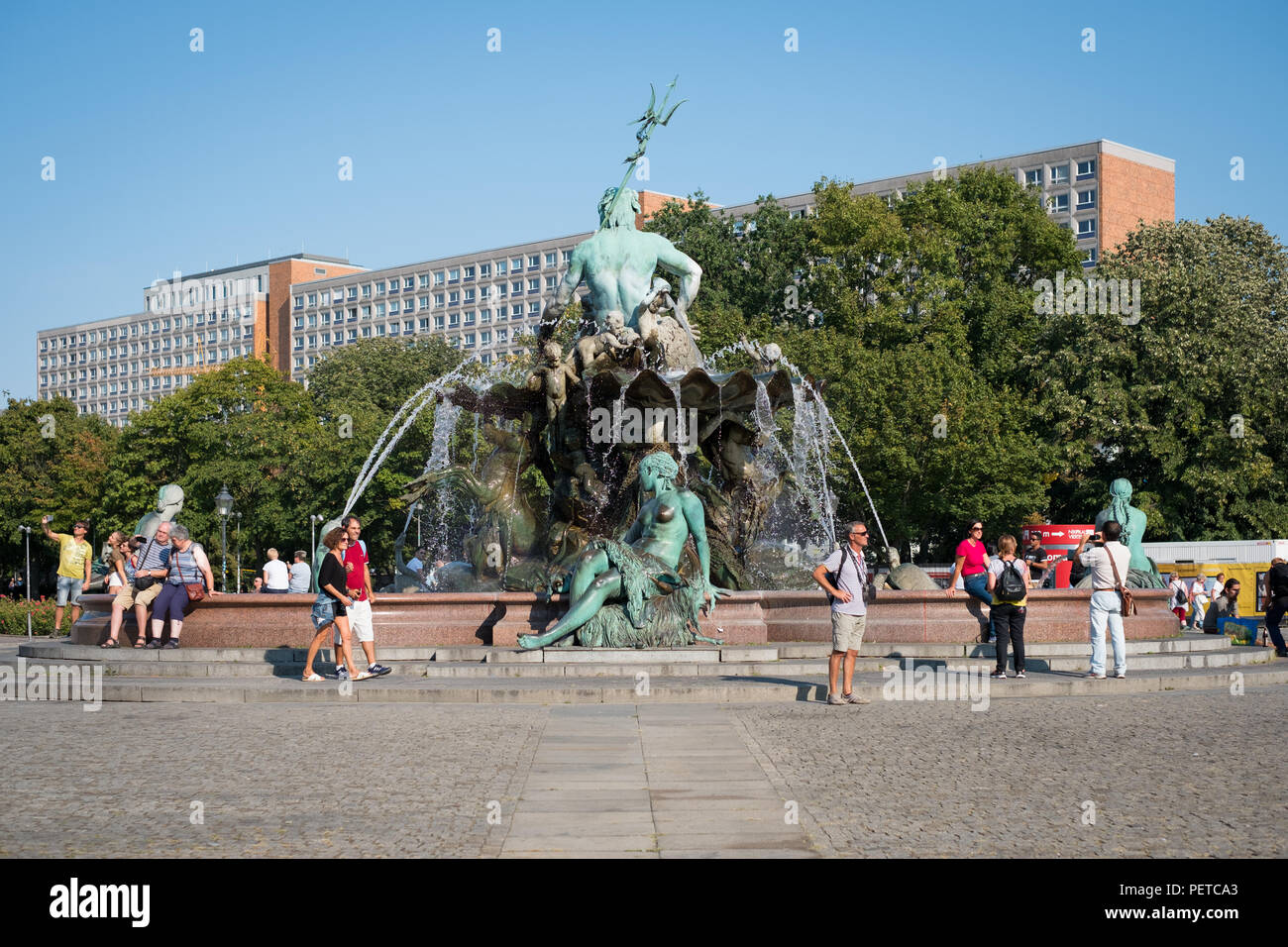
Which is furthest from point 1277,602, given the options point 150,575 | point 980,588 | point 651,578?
point 150,575

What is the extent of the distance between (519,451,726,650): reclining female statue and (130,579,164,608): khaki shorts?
15.5 feet

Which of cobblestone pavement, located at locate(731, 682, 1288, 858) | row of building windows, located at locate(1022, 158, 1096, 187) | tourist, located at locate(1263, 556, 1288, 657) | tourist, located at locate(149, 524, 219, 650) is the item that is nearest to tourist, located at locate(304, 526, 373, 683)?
tourist, located at locate(149, 524, 219, 650)

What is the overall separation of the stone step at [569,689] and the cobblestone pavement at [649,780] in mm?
369

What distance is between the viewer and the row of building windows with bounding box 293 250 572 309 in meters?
127

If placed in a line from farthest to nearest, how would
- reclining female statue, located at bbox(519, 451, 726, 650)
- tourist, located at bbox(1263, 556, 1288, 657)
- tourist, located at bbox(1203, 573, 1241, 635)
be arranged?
tourist, located at bbox(1203, 573, 1241, 635), tourist, located at bbox(1263, 556, 1288, 657), reclining female statue, located at bbox(519, 451, 726, 650)

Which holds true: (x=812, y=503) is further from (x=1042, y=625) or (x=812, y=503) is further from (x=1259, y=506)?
(x=1259, y=506)

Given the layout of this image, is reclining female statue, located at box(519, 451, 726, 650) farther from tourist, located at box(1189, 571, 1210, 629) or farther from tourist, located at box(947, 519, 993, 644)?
tourist, located at box(1189, 571, 1210, 629)

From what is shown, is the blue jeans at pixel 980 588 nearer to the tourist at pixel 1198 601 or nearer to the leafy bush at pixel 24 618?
the tourist at pixel 1198 601

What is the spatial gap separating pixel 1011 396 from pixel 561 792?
37.7 meters

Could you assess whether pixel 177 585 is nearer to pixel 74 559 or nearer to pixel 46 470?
pixel 74 559

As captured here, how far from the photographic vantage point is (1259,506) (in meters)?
40.1

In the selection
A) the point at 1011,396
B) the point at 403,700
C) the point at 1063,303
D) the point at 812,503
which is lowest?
the point at 403,700

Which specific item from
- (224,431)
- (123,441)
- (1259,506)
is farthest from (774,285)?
(123,441)
